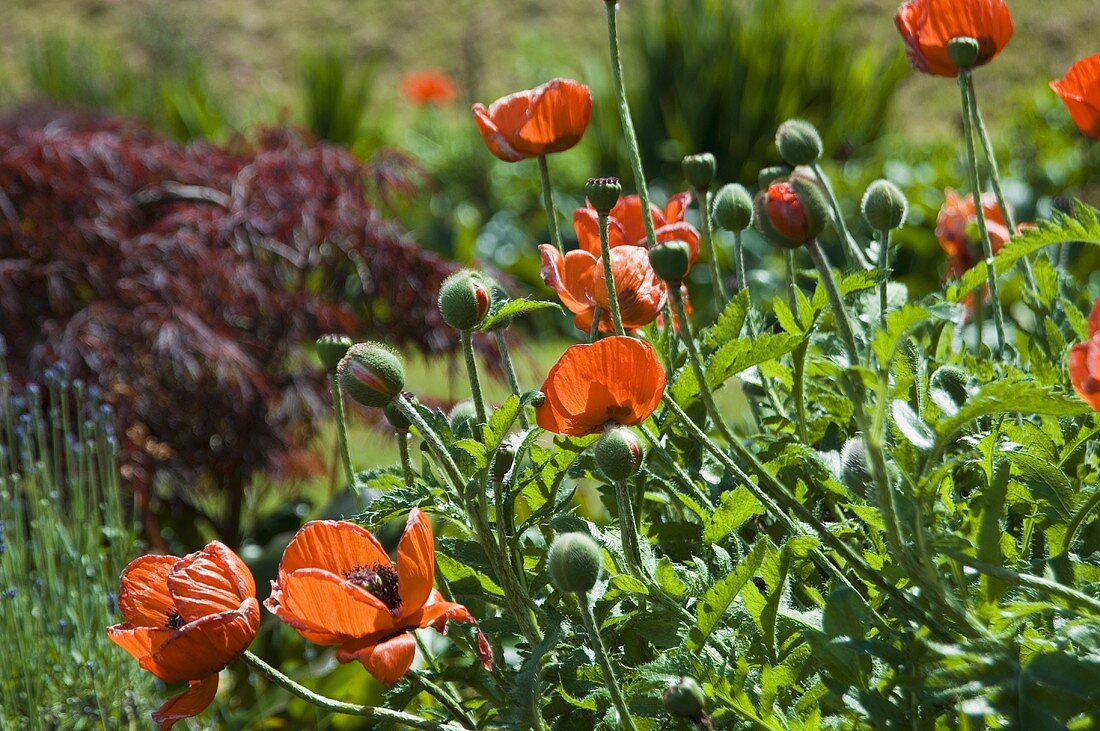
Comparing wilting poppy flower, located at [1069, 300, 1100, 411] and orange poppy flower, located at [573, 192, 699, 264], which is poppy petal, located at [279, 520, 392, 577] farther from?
wilting poppy flower, located at [1069, 300, 1100, 411]

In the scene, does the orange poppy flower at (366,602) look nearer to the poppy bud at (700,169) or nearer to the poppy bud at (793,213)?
the poppy bud at (793,213)

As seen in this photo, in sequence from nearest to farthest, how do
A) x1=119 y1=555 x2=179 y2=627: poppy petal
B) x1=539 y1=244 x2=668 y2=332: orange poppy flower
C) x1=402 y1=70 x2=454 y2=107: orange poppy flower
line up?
x1=119 y1=555 x2=179 y2=627: poppy petal < x1=539 y1=244 x2=668 y2=332: orange poppy flower < x1=402 y1=70 x2=454 y2=107: orange poppy flower

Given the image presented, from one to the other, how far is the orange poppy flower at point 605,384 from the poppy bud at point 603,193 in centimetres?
17

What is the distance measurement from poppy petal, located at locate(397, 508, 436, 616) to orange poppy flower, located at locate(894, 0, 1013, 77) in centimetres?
75

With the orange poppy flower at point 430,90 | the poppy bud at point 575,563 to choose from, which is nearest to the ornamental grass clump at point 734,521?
the poppy bud at point 575,563

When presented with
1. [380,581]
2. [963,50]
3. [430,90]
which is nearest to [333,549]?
[380,581]

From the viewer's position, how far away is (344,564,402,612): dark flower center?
909 millimetres

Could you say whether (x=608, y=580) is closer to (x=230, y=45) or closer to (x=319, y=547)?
(x=319, y=547)

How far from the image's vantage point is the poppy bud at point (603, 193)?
1.02 m

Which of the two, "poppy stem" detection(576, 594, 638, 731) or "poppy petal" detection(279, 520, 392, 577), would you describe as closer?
"poppy stem" detection(576, 594, 638, 731)

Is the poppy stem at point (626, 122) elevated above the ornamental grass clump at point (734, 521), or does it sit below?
above

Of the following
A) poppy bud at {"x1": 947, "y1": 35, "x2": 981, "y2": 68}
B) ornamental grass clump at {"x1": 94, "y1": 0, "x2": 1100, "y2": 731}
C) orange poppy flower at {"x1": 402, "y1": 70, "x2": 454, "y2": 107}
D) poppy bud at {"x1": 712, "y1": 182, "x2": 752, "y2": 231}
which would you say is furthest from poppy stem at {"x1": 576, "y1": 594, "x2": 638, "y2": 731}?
orange poppy flower at {"x1": 402, "y1": 70, "x2": 454, "y2": 107}

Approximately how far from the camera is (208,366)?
2490 millimetres

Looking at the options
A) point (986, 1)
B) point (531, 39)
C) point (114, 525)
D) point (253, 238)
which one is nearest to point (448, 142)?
point (531, 39)
